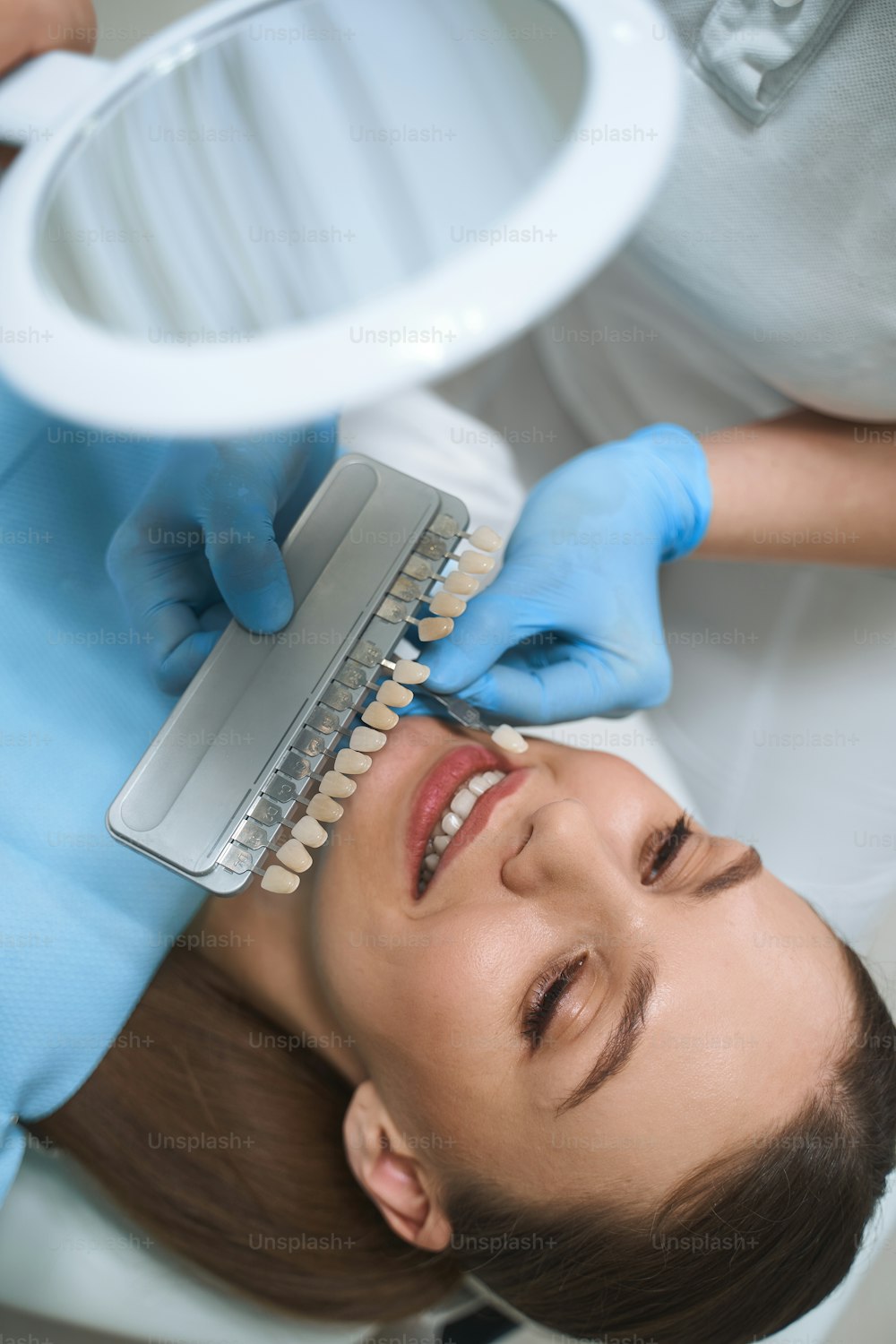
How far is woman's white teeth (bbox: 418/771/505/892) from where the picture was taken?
→ 3.05 feet

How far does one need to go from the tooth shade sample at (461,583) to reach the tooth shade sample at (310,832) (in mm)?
254

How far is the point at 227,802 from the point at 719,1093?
1.64 ft

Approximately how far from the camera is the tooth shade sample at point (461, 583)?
0.93 m

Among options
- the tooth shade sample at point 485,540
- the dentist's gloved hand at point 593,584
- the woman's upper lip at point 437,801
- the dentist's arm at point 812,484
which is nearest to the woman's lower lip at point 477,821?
the woman's upper lip at point 437,801

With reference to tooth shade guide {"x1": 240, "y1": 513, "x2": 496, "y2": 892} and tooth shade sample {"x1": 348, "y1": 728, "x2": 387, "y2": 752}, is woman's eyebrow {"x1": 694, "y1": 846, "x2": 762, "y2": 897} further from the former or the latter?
tooth shade sample {"x1": 348, "y1": 728, "x2": 387, "y2": 752}

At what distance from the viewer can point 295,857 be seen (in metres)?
0.87

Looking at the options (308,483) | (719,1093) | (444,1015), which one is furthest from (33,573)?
(719,1093)

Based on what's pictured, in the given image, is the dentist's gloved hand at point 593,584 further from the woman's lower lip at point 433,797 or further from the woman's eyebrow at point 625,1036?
the woman's eyebrow at point 625,1036

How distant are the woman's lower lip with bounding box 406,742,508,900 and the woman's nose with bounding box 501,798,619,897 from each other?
0.07 metres

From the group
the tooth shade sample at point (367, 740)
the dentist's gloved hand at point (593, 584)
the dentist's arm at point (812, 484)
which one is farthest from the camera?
the dentist's arm at point (812, 484)

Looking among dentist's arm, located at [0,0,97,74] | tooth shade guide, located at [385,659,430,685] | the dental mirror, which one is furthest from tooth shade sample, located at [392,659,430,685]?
dentist's arm, located at [0,0,97,74]

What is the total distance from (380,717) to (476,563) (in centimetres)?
18

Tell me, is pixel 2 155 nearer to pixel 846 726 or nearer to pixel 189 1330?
pixel 846 726

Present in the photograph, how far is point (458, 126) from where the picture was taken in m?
0.54
